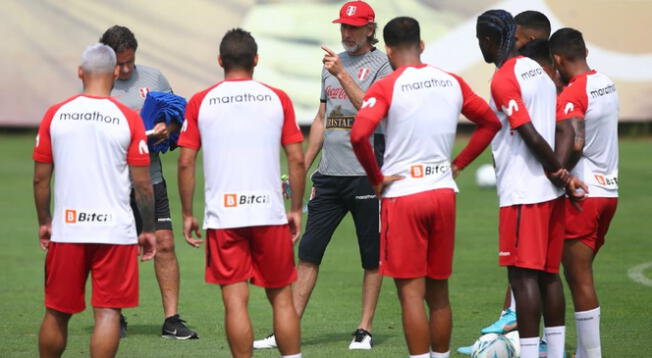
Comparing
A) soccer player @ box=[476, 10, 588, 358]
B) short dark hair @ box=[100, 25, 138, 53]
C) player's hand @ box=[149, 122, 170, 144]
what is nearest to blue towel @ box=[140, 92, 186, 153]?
player's hand @ box=[149, 122, 170, 144]

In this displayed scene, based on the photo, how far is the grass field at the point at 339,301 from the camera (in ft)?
29.8

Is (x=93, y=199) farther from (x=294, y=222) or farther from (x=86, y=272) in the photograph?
(x=294, y=222)

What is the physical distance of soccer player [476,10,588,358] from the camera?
7.44m

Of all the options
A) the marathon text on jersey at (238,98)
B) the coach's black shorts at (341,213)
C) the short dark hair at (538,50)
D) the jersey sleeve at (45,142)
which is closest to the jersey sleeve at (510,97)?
the short dark hair at (538,50)

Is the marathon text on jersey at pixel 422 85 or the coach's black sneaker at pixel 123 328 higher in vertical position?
the marathon text on jersey at pixel 422 85

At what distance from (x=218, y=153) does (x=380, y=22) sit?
2378 centimetres

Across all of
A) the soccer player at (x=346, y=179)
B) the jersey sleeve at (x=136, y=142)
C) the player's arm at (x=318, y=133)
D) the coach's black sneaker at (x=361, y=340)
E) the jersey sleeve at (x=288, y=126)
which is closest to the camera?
the jersey sleeve at (x=136, y=142)

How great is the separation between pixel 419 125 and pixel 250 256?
1358 millimetres

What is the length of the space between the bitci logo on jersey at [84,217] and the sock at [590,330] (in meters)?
3.33

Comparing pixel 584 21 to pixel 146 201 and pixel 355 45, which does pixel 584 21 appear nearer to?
pixel 355 45

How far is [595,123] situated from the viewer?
7965 millimetres

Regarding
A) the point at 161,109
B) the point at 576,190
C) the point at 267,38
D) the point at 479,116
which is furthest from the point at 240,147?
the point at 267,38

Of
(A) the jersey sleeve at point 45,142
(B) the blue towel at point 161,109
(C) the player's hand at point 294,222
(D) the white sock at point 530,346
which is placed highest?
(B) the blue towel at point 161,109

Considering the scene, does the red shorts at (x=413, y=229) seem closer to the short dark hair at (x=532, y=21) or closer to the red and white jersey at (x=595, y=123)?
the red and white jersey at (x=595, y=123)
